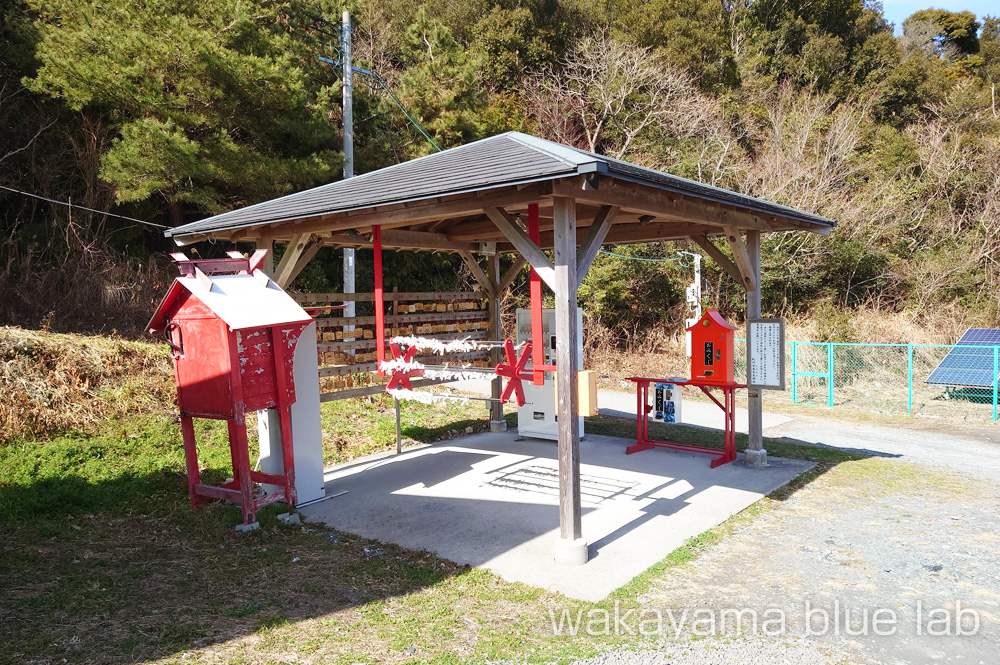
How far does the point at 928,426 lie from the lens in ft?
29.3

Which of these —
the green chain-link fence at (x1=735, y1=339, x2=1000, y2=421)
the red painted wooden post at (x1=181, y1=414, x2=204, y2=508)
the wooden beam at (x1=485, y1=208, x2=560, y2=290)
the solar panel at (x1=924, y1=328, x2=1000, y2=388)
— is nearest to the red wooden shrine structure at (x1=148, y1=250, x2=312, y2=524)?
the red painted wooden post at (x1=181, y1=414, x2=204, y2=508)

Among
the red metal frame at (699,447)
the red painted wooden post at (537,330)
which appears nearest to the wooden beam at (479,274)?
the red metal frame at (699,447)

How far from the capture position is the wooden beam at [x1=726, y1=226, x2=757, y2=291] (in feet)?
20.5

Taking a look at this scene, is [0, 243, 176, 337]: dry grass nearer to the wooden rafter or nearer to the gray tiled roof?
the gray tiled roof

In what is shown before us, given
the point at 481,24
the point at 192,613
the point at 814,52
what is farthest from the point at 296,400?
the point at 814,52

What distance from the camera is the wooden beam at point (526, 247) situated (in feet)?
13.8

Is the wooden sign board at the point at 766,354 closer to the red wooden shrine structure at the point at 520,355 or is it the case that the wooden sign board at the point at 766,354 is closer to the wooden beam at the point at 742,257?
the wooden beam at the point at 742,257

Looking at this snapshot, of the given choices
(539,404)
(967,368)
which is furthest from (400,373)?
(967,368)

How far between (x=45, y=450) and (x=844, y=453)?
850cm

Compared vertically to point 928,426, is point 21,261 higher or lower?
higher

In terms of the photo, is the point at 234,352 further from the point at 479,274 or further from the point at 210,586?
the point at 479,274

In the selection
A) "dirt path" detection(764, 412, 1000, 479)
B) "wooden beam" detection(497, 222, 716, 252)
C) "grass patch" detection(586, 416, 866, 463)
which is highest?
"wooden beam" detection(497, 222, 716, 252)

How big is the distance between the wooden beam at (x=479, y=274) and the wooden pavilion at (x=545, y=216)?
0.30m

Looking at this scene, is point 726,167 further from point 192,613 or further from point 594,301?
point 192,613
